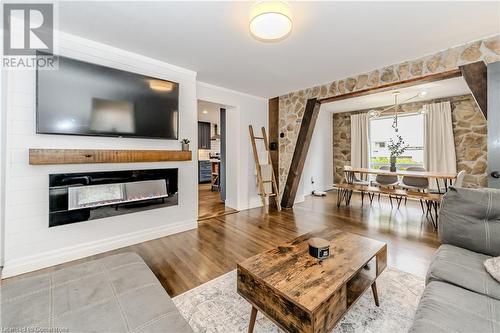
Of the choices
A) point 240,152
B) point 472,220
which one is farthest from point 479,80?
point 240,152

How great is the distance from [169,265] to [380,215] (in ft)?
12.6

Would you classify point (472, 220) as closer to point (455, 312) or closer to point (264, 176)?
point (455, 312)

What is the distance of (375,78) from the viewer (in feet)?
10.5

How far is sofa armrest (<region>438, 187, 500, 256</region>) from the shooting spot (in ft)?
4.78

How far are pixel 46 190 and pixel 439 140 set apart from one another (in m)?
7.25

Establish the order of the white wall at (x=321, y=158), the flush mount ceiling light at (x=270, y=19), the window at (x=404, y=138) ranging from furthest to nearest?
the white wall at (x=321, y=158) < the window at (x=404, y=138) < the flush mount ceiling light at (x=270, y=19)

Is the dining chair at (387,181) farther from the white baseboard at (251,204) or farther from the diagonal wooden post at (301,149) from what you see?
the white baseboard at (251,204)

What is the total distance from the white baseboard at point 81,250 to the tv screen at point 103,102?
50.6 inches

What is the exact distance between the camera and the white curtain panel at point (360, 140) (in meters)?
6.11

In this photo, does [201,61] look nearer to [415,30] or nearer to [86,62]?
[86,62]

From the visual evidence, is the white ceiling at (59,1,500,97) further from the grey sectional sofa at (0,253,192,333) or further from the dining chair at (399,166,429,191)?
the dining chair at (399,166,429,191)

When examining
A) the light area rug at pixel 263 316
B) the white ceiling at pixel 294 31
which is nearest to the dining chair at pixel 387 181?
the white ceiling at pixel 294 31

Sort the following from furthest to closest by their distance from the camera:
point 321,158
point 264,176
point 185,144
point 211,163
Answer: point 211,163 < point 321,158 < point 264,176 < point 185,144

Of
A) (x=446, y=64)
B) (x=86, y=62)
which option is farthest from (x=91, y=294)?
(x=446, y=64)
